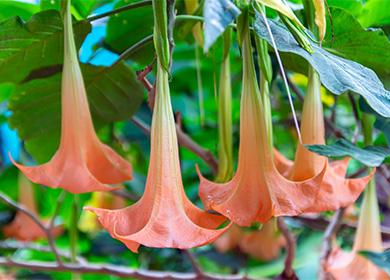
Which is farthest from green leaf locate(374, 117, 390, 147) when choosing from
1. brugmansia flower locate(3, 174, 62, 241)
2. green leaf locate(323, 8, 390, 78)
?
brugmansia flower locate(3, 174, 62, 241)

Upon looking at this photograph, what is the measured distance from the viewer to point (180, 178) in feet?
1.44

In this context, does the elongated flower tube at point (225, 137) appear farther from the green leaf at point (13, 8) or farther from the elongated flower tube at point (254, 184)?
the green leaf at point (13, 8)

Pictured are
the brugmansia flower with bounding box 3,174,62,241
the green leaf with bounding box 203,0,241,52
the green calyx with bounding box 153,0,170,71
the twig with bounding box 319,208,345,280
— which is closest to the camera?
the green leaf with bounding box 203,0,241,52

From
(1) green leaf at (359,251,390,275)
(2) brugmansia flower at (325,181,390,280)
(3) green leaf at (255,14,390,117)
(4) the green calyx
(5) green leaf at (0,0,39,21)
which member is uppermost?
(5) green leaf at (0,0,39,21)

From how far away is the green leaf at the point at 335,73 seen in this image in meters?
0.41

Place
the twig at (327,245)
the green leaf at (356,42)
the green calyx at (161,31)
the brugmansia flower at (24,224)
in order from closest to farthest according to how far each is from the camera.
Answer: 1. the green calyx at (161,31)
2. the green leaf at (356,42)
3. the twig at (327,245)
4. the brugmansia flower at (24,224)

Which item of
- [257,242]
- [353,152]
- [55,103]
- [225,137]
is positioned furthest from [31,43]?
[257,242]

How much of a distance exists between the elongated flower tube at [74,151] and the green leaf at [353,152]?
168mm

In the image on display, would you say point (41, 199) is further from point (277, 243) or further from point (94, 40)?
point (94, 40)

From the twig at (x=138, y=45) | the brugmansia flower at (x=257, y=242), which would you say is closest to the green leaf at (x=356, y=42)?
the twig at (x=138, y=45)

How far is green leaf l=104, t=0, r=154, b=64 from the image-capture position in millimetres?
706

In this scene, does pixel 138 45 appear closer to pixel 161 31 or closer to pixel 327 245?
pixel 161 31

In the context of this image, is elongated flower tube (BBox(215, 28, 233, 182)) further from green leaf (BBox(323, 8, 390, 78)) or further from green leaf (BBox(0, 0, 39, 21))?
green leaf (BBox(0, 0, 39, 21))

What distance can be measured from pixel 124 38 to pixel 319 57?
0.37m
